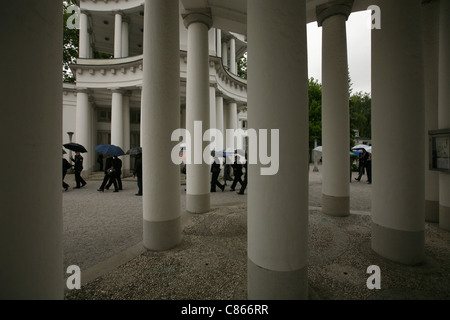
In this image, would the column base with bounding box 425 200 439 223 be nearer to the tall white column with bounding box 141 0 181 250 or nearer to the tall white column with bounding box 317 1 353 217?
the tall white column with bounding box 317 1 353 217

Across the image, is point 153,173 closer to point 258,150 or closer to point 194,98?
point 258,150

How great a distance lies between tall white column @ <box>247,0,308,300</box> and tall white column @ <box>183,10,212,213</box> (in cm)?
459

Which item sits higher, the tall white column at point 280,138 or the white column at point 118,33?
the white column at point 118,33

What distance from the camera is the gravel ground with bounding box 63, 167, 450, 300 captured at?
10.2 feet

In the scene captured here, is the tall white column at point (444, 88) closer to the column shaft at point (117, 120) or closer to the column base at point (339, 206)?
the column base at point (339, 206)

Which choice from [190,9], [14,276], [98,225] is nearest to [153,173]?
[14,276]

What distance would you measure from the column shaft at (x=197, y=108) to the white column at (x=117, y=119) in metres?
12.0

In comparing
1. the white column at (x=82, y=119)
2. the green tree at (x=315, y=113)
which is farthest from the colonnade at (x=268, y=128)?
the green tree at (x=315, y=113)

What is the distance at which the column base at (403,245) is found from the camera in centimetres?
387

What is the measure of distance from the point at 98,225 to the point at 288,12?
6.63 metres

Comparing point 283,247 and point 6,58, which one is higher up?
point 6,58

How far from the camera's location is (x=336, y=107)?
263 inches

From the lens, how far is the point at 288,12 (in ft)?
7.91

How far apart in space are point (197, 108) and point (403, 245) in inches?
239
